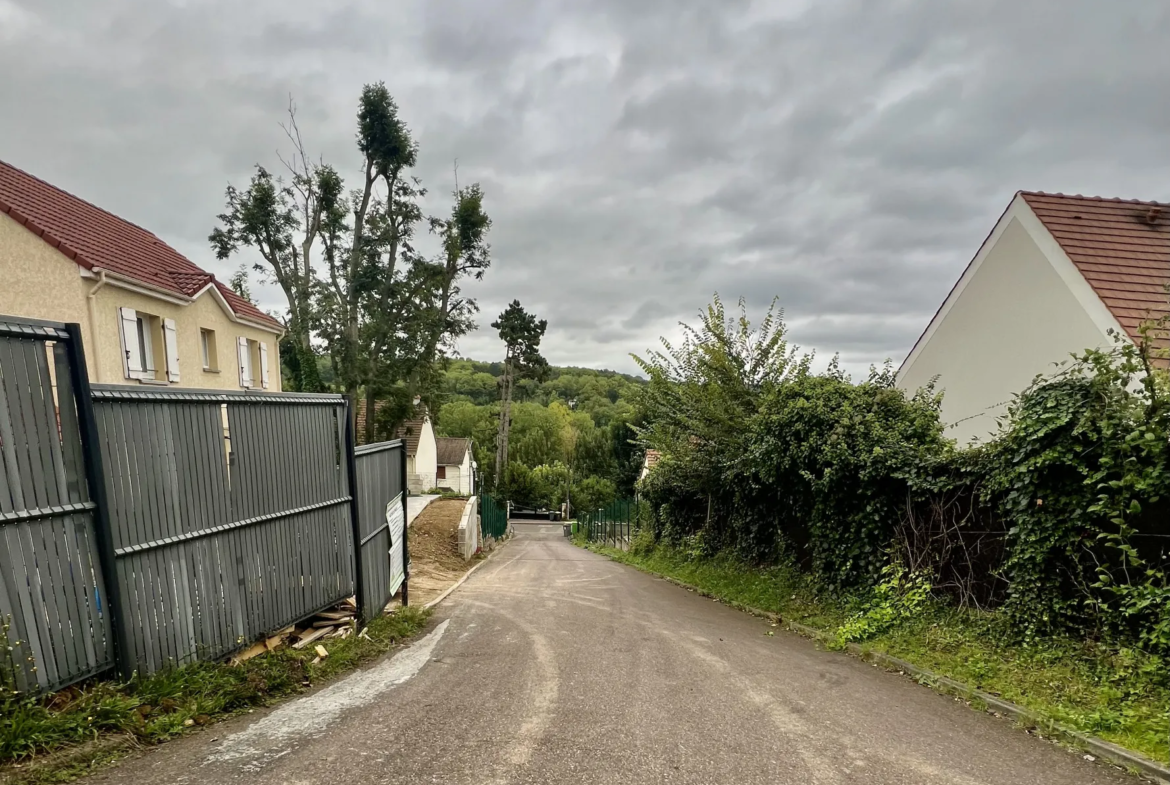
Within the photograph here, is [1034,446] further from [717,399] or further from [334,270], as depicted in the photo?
[334,270]

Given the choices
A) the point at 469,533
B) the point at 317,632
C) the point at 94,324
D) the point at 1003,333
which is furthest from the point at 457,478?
the point at 317,632

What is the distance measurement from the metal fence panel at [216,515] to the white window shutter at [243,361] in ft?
45.3

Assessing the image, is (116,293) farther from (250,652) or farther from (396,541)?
(250,652)

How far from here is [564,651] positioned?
6309 millimetres

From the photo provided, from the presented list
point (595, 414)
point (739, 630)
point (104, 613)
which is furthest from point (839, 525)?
point (595, 414)

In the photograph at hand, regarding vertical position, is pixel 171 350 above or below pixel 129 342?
below

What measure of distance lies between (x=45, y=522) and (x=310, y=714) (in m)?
2.11

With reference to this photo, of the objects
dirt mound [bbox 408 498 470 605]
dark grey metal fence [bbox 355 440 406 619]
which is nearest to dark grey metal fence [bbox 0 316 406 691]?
dark grey metal fence [bbox 355 440 406 619]

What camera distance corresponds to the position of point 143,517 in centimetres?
399

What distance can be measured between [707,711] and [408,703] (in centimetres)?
233

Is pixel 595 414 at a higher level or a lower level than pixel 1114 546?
lower

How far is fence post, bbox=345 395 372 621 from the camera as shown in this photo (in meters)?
6.66

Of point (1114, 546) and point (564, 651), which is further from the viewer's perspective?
point (564, 651)

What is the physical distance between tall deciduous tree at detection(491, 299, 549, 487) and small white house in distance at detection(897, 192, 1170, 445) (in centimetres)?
4370
